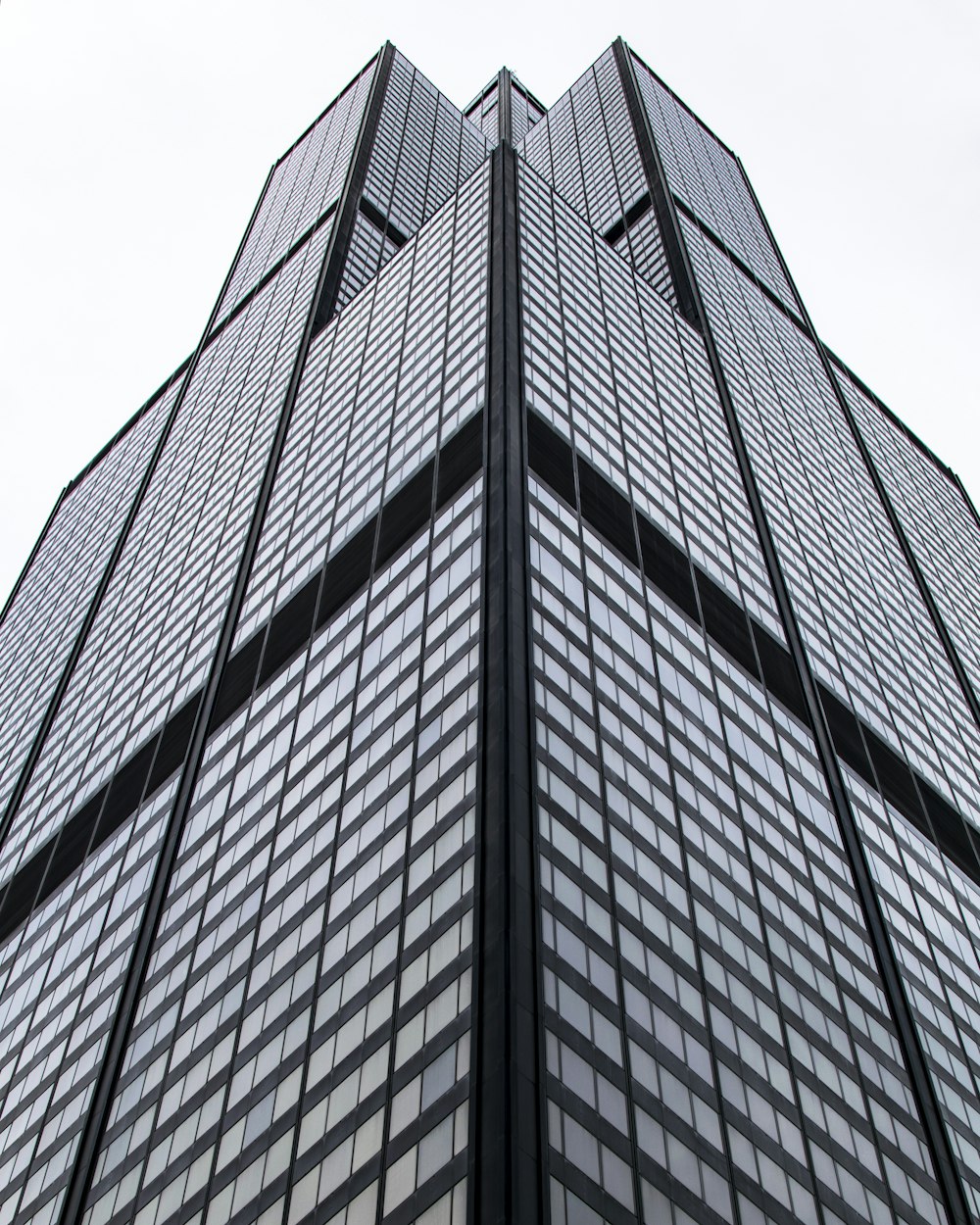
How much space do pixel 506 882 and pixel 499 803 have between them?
387cm

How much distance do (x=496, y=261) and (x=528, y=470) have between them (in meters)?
29.1

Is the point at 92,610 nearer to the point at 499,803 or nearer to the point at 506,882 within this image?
the point at 499,803

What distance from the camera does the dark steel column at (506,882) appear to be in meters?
38.6

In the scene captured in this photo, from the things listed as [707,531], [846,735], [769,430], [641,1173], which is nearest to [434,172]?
[769,430]

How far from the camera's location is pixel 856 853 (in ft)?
230

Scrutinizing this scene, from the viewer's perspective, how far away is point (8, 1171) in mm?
61500

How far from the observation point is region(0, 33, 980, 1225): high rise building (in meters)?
45.2

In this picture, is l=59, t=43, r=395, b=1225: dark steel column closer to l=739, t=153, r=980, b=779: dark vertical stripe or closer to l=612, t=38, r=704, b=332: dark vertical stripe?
l=612, t=38, r=704, b=332: dark vertical stripe

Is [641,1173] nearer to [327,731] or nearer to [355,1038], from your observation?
[355,1038]

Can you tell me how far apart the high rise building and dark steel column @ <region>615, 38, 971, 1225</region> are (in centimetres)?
26

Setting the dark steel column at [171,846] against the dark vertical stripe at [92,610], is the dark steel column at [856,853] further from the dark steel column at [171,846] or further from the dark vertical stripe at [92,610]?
the dark vertical stripe at [92,610]

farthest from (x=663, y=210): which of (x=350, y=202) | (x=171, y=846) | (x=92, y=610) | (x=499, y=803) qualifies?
(x=499, y=803)

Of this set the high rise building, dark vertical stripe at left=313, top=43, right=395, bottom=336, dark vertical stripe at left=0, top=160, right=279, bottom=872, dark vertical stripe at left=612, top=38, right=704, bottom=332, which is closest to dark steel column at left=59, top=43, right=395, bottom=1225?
the high rise building

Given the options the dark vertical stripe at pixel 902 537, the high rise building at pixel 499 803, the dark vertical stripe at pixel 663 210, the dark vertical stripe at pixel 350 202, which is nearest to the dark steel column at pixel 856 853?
the high rise building at pixel 499 803
